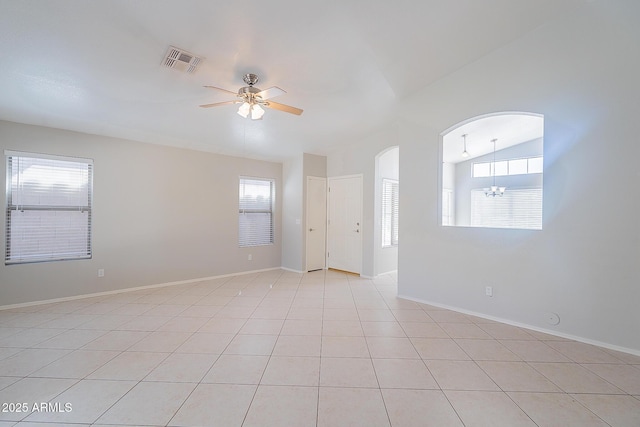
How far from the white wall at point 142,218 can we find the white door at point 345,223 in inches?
69.7

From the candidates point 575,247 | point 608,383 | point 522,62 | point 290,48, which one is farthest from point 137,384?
point 522,62

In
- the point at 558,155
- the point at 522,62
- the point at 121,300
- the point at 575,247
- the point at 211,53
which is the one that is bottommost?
the point at 121,300

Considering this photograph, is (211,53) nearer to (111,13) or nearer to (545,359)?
(111,13)

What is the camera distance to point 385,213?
212 inches

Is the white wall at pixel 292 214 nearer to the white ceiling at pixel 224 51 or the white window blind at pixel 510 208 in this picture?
the white ceiling at pixel 224 51

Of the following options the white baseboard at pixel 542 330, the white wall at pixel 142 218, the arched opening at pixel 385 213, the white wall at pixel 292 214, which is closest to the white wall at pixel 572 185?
the white baseboard at pixel 542 330

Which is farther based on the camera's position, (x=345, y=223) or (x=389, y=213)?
(x=345, y=223)

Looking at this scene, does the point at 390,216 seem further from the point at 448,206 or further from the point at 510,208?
the point at 510,208

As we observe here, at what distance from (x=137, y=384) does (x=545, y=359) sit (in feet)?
10.8

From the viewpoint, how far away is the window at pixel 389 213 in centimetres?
535

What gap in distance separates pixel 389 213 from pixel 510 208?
375cm

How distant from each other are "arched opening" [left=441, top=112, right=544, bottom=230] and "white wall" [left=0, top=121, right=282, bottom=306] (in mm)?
4605

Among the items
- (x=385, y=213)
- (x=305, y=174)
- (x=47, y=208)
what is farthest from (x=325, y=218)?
(x=47, y=208)

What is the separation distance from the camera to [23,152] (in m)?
3.46
